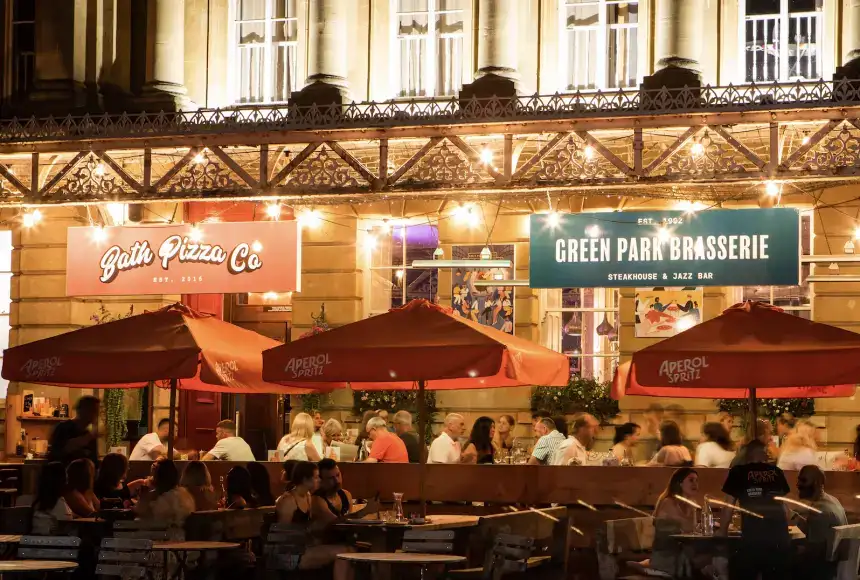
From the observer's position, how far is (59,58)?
24.8m

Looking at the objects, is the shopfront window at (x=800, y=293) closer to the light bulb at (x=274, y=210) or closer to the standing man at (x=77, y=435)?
the light bulb at (x=274, y=210)

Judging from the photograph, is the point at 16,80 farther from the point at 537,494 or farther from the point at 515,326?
the point at 537,494

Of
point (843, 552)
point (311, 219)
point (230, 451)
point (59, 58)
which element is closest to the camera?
point (843, 552)

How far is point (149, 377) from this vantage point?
48.9 feet

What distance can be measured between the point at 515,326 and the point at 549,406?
1.51 metres

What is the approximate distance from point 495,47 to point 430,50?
1.77 meters

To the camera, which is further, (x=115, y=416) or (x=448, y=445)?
(x=115, y=416)

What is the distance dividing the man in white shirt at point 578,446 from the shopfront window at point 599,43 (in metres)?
7.04

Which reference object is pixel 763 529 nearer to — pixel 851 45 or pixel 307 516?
pixel 307 516

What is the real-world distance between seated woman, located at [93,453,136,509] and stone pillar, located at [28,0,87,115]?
1017cm

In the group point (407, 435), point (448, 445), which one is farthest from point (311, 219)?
point (448, 445)

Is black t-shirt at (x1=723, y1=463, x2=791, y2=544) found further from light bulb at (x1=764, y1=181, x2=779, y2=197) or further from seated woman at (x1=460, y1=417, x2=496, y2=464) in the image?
light bulb at (x1=764, y1=181, x2=779, y2=197)

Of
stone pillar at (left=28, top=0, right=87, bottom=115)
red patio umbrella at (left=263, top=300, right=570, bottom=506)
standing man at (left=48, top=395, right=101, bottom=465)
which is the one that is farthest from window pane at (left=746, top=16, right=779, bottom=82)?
standing man at (left=48, top=395, right=101, bottom=465)

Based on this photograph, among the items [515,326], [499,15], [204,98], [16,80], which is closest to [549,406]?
[515,326]
